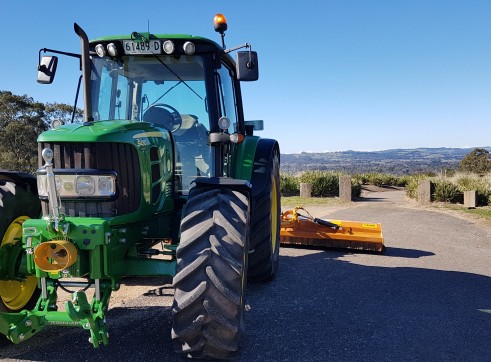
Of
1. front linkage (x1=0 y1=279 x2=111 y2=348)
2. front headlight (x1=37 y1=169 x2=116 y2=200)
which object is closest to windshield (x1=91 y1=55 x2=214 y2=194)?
front headlight (x1=37 y1=169 x2=116 y2=200)

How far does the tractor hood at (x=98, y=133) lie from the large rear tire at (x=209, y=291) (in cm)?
85

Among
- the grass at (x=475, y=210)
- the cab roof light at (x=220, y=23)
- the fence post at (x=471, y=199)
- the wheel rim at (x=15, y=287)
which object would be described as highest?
the cab roof light at (x=220, y=23)

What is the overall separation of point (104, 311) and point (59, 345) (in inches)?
30.5

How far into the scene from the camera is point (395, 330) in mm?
3709

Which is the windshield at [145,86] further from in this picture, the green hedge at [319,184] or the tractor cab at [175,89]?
the green hedge at [319,184]

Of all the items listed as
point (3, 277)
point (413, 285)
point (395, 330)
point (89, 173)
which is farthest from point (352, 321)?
point (3, 277)

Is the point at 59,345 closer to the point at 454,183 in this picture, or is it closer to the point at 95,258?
the point at 95,258

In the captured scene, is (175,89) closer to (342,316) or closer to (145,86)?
(145,86)

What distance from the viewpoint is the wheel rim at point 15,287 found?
329 centimetres

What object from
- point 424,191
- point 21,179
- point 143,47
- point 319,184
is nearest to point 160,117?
point 143,47

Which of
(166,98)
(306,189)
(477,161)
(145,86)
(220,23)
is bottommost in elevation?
(306,189)

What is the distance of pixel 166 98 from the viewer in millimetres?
4254

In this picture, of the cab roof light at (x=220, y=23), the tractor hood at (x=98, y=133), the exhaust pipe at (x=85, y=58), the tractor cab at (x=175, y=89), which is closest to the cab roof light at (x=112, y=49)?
the tractor cab at (x=175, y=89)

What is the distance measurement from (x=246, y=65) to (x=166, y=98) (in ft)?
3.13
